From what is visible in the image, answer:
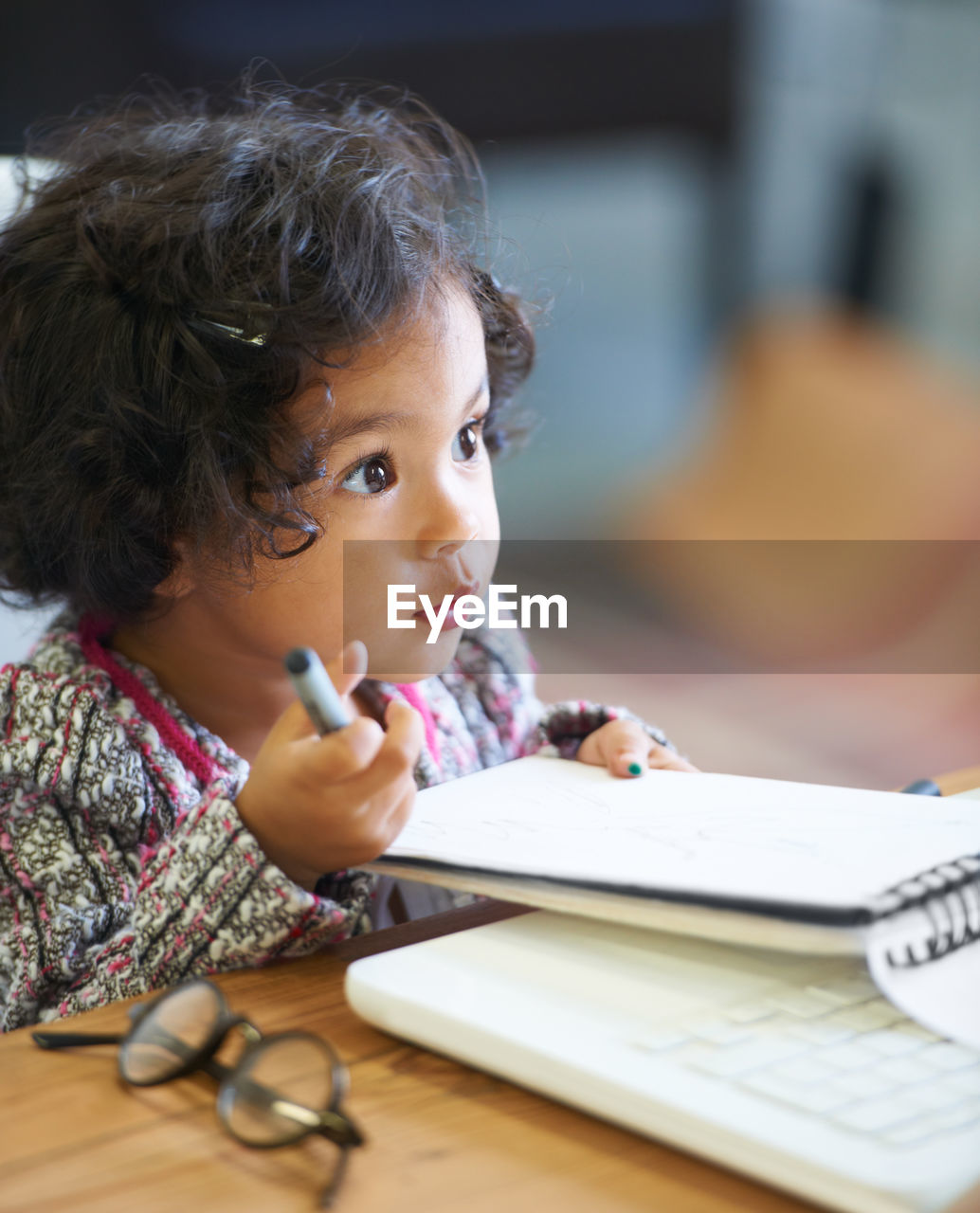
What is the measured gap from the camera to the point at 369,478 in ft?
2.21

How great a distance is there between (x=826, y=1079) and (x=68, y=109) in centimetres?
142

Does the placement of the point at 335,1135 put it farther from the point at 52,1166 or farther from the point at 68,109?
the point at 68,109

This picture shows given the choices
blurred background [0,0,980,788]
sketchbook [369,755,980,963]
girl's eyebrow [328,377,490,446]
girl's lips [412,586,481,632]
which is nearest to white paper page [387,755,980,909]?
sketchbook [369,755,980,963]

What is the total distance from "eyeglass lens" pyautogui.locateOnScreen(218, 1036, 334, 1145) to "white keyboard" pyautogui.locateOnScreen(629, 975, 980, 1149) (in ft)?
0.36

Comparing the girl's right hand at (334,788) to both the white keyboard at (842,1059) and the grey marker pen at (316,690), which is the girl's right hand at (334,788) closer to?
the grey marker pen at (316,690)

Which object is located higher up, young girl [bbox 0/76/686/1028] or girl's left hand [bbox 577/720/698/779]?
young girl [bbox 0/76/686/1028]

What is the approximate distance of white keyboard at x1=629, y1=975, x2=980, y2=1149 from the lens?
34cm

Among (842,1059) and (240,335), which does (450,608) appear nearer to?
(240,335)

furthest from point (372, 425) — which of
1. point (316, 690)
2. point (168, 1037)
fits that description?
point (168, 1037)

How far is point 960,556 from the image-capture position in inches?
93.8

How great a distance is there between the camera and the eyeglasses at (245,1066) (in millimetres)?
360

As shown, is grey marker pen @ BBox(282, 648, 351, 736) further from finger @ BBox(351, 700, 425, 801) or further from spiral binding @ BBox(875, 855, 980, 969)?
spiral binding @ BBox(875, 855, 980, 969)

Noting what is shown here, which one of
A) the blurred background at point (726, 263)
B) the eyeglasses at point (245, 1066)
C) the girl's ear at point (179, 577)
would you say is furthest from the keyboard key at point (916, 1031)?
the blurred background at point (726, 263)

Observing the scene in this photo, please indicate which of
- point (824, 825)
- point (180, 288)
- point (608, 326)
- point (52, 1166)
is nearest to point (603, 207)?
point (608, 326)
